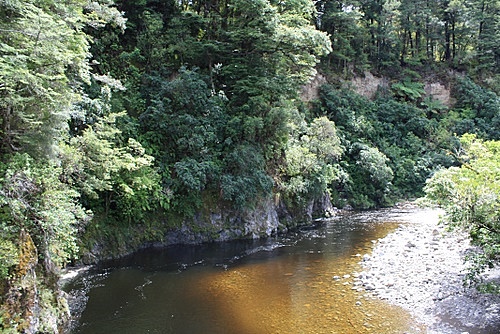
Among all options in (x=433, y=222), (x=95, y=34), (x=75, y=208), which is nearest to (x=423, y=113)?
(x=433, y=222)

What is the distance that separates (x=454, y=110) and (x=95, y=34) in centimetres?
3747

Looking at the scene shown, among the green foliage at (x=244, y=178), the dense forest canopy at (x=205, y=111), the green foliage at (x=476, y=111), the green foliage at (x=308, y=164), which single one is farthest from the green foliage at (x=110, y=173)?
the green foliage at (x=476, y=111)

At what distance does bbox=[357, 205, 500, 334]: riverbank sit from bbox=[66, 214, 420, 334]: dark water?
669 mm

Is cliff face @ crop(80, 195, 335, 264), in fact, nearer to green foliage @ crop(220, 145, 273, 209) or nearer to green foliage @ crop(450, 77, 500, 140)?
green foliage @ crop(220, 145, 273, 209)

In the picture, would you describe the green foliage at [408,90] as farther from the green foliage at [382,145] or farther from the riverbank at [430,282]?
the riverbank at [430,282]

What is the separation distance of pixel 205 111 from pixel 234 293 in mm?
11599

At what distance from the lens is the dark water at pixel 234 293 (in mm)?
9812

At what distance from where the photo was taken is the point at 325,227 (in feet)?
74.6

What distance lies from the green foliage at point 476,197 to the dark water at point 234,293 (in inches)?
118

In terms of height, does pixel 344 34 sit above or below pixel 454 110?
above

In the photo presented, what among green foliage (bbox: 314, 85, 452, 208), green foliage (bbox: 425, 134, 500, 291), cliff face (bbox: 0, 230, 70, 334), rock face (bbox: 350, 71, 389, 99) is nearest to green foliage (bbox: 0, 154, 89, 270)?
cliff face (bbox: 0, 230, 70, 334)

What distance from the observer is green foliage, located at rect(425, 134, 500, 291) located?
9.01 metres

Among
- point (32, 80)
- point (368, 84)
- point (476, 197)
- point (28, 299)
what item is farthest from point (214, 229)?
point (368, 84)

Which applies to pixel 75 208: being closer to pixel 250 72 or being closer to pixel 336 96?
pixel 250 72
